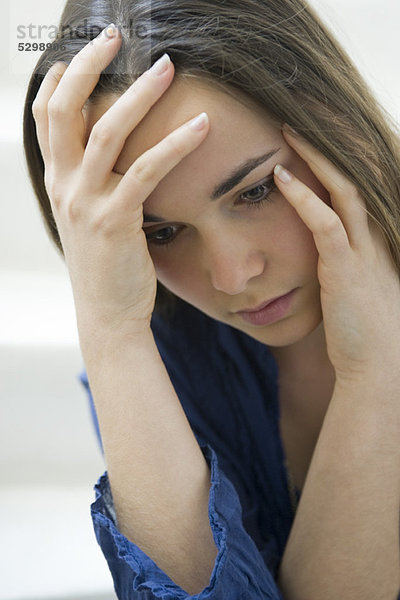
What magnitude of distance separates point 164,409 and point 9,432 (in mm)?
752

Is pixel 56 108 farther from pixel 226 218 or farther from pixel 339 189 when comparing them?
pixel 339 189

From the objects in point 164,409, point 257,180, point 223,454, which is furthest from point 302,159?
point 223,454

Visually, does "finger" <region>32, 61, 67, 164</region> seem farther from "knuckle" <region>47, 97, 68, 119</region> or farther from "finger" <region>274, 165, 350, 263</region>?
"finger" <region>274, 165, 350, 263</region>

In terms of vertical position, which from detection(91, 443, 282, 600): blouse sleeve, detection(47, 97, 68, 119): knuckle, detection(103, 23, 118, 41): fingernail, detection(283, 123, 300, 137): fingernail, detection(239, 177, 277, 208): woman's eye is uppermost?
detection(103, 23, 118, 41): fingernail

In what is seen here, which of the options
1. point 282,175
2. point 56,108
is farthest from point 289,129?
point 56,108

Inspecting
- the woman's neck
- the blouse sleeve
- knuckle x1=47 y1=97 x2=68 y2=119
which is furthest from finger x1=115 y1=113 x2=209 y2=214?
the woman's neck

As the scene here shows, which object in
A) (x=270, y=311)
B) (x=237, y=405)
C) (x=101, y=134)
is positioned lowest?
(x=237, y=405)

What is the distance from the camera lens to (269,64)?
80 centimetres

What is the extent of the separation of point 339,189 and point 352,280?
Answer: 111mm

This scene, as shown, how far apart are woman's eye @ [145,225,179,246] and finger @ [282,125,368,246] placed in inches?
6.4

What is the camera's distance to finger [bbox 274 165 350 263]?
82cm

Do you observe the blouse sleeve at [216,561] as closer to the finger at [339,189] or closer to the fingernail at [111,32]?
the finger at [339,189]

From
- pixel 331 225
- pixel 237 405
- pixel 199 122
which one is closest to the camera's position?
pixel 199 122

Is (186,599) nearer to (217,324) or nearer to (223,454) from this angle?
(223,454)
